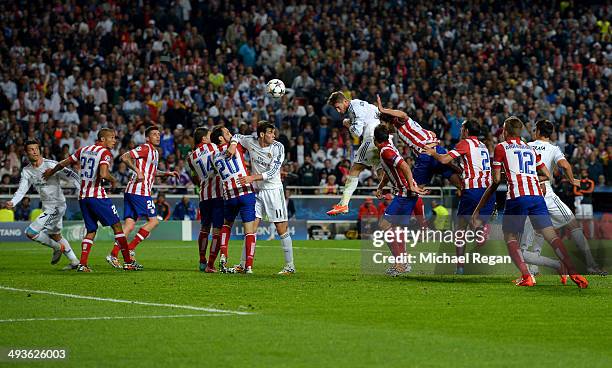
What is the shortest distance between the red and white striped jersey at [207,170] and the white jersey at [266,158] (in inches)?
21.9

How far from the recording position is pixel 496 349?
27.6 feet

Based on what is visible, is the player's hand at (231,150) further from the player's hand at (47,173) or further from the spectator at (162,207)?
the spectator at (162,207)

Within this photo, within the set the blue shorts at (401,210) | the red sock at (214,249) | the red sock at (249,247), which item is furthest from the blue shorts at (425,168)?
the red sock at (214,249)

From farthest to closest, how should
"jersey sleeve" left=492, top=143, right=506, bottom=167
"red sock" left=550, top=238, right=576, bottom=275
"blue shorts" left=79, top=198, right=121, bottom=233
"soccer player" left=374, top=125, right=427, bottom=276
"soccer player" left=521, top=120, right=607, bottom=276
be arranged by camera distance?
"blue shorts" left=79, top=198, right=121, bottom=233 < "soccer player" left=374, top=125, right=427, bottom=276 < "soccer player" left=521, top=120, right=607, bottom=276 < "jersey sleeve" left=492, top=143, right=506, bottom=167 < "red sock" left=550, top=238, right=576, bottom=275

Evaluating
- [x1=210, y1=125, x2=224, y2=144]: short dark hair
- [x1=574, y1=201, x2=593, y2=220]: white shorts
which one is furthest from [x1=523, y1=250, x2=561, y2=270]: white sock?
[x1=574, y1=201, x2=593, y2=220]: white shorts

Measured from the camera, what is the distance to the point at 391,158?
1523cm

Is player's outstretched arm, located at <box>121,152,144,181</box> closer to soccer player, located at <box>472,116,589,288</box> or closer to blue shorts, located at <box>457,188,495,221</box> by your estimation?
blue shorts, located at <box>457,188,495,221</box>

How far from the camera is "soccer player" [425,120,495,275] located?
15.8 meters

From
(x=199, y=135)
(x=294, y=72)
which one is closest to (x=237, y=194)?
(x=199, y=135)

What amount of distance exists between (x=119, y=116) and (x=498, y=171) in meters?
18.7

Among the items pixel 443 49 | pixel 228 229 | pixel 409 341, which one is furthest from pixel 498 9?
pixel 409 341

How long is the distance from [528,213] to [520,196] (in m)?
0.24

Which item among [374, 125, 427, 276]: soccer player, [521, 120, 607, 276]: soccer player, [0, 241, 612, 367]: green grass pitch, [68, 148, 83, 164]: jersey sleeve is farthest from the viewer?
[68, 148, 83, 164]: jersey sleeve

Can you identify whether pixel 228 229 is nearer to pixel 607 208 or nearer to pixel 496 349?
pixel 496 349
